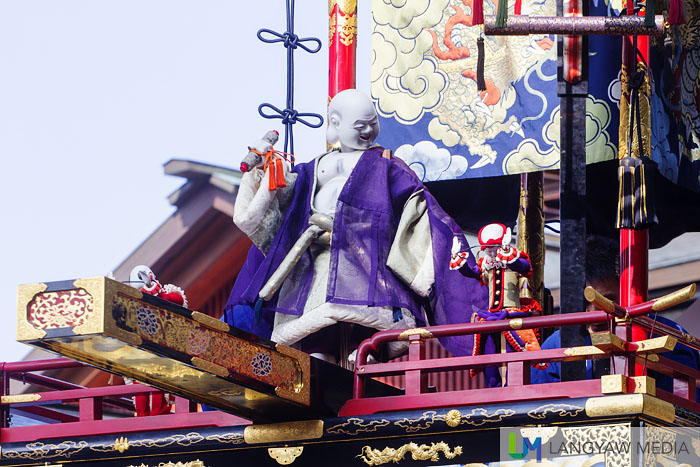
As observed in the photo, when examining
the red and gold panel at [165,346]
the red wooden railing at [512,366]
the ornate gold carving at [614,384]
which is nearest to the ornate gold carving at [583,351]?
the red wooden railing at [512,366]

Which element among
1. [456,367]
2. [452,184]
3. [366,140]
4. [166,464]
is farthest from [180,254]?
[456,367]

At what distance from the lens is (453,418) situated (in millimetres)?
8281

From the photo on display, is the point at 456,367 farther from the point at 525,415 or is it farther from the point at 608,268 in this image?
the point at 608,268

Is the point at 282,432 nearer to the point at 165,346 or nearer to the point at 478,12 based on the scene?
the point at 165,346

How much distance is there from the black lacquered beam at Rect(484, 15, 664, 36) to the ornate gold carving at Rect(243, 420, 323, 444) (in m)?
2.47

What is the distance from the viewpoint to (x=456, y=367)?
840 cm

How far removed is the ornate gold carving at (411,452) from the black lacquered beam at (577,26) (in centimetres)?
240

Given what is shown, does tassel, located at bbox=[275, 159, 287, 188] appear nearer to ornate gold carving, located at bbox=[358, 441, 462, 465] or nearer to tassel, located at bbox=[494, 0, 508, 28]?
tassel, located at bbox=[494, 0, 508, 28]

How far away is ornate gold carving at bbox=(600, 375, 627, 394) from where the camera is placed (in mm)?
7945

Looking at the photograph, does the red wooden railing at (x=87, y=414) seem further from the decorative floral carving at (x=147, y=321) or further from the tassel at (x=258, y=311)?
the decorative floral carving at (x=147, y=321)

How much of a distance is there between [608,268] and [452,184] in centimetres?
144

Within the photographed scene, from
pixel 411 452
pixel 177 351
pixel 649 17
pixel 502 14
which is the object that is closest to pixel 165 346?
pixel 177 351

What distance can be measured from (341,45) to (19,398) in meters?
3.64

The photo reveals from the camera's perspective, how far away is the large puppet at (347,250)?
371 inches
